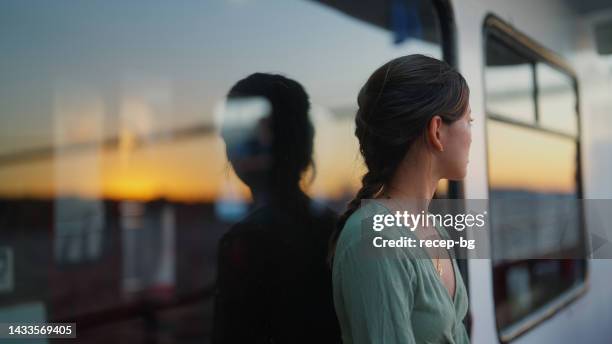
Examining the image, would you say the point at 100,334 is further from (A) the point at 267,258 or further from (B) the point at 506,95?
(B) the point at 506,95

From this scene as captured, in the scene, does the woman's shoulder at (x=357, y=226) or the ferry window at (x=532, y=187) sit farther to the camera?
the ferry window at (x=532, y=187)

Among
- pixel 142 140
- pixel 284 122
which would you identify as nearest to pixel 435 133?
pixel 284 122

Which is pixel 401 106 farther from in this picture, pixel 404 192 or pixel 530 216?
pixel 530 216

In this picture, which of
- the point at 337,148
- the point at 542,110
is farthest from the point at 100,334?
the point at 542,110

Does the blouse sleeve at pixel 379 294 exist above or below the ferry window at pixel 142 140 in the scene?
below

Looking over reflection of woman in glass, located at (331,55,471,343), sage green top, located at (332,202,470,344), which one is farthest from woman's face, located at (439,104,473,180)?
sage green top, located at (332,202,470,344)

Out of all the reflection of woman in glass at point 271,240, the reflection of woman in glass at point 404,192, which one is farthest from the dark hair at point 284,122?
the reflection of woman in glass at point 404,192

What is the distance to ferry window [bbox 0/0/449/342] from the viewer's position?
3.99ft

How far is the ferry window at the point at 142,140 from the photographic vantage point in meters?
1.21

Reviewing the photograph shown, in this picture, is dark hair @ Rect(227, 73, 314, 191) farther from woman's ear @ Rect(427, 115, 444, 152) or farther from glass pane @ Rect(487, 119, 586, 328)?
glass pane @ Rect(487, 119, 586, 328)

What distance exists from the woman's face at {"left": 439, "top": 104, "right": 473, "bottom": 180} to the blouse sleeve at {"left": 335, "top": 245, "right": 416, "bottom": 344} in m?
0.24

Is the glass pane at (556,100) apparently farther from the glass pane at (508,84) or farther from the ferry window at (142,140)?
the ferry window at (142,140)

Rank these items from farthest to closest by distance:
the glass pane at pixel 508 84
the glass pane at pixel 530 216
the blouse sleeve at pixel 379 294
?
1. the glass pane at pixel 530 216
2. the glass pane at pixel 508 84
3. the blouse sleeve at pixel 379 294

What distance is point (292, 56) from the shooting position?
1515 millimetres
